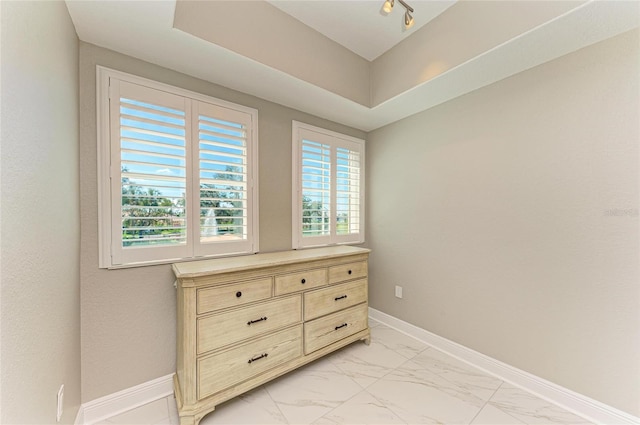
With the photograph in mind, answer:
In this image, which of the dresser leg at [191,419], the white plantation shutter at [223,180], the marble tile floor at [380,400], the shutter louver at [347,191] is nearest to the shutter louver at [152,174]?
the white plantation shutter at [223,180]

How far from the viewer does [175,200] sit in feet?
5.75

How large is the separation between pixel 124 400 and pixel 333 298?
5.13ft

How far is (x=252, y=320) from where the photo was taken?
1681 mm

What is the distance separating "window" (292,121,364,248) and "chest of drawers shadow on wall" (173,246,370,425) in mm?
479

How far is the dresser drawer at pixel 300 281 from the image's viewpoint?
1.82 meters

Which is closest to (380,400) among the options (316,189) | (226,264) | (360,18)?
(226,264)

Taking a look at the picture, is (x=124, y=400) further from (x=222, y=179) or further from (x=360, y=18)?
(x=360, y=18)

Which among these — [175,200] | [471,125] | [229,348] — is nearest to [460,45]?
[471,125]

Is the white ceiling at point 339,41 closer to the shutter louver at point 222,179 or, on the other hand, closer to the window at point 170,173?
the window at point 170,173

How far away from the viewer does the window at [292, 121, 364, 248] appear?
2.44 meters

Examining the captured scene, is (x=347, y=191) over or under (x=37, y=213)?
over

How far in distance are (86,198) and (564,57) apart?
3.20 metres

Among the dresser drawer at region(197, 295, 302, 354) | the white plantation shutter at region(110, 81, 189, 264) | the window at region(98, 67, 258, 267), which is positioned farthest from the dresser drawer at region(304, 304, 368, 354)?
the white plantation shutter at region(110, 81, 189, 264)

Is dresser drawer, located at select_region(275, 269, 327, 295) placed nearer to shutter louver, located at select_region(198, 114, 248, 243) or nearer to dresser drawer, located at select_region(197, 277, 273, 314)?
dresser drawer, located at select_region(197, 277, 273, 314)
